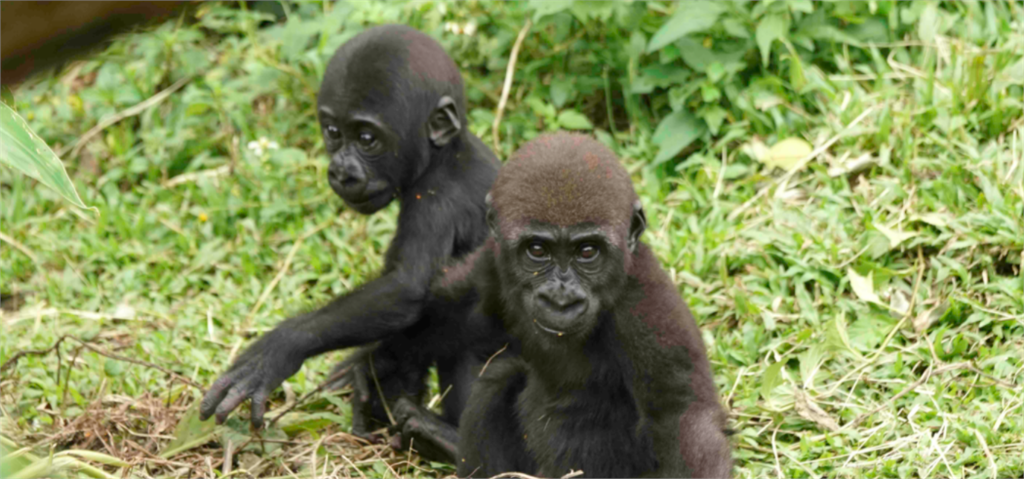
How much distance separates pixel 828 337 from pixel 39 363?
473 cm

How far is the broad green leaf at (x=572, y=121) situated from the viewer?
787 cm

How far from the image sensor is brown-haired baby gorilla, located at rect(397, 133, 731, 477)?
4.51 meters

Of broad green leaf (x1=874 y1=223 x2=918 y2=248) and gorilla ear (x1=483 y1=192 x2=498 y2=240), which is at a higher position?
gorilla ear (x1=483 y1=192 x2=498 y2=240)

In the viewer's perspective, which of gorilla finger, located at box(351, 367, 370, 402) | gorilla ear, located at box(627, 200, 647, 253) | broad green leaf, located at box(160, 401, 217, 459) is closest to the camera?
gorilla ear, located at box(627, 200, 647, 253)

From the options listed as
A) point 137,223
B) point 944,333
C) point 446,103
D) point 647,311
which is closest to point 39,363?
point 137,223

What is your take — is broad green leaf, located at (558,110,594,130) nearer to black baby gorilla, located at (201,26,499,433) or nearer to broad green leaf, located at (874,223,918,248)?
black baby gorilla, located at (201,26,499,433)

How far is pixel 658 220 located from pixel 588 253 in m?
2.76

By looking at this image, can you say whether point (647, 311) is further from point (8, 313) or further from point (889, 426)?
point (8, 313)

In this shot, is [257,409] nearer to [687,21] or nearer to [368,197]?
[368,197]

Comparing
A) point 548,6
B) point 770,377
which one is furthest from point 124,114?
point 770,377

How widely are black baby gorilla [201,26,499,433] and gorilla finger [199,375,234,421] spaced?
354mm

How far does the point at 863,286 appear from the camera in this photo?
19.6ft

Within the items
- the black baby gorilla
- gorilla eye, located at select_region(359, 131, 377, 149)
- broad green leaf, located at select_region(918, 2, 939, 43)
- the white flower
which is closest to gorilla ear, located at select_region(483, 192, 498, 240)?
the black baby gorilla

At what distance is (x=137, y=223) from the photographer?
27.1ft
